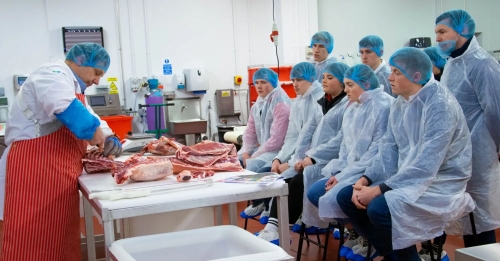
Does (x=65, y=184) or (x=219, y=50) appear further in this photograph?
(x=219, y=50)

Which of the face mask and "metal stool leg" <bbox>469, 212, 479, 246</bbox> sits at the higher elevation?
the face mask

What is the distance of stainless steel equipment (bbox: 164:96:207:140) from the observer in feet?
22.8

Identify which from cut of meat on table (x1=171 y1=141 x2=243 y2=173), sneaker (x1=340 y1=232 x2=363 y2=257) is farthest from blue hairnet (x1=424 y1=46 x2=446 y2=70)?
cut of meat on table (x1=171 y1=141 x2=243 y2=173)

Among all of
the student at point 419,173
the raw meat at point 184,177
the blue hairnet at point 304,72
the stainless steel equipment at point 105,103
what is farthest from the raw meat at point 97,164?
the stainless steel equipment at point 105,103

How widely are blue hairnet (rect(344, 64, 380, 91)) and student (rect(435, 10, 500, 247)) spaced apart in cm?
42

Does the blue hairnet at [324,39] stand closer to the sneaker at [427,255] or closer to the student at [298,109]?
the student at [298,109]

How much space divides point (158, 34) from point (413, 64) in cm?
522

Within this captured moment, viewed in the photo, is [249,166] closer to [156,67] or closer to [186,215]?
[186,215]

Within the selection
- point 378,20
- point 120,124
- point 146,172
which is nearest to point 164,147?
point 146,172

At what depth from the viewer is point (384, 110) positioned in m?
2.80

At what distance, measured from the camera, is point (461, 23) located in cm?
274

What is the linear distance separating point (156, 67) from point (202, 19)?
972 mm

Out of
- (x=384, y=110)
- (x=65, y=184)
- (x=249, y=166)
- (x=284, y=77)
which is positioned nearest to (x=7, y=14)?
(x=284, y=77)

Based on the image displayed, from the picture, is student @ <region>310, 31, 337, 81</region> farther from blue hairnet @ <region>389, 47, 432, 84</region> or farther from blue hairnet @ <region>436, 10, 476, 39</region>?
blue hairnet @ <region>389, 47, 432, 84</region>
